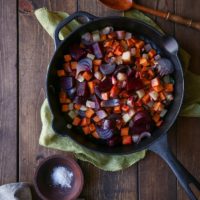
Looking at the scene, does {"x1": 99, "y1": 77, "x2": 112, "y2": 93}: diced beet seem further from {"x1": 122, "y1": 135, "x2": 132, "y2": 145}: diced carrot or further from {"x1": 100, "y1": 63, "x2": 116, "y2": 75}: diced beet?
{"x1": 122, "y1": 135, "x2": 132, "y2": 145}: diced carrot

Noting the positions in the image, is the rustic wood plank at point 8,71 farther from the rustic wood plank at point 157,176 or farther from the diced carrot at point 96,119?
the rustic wood plank at point 157,176

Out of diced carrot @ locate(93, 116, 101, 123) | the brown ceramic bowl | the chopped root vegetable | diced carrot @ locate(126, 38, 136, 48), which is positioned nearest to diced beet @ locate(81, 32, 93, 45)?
the chopped root vegetable

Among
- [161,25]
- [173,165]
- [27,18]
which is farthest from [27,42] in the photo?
[173,165]

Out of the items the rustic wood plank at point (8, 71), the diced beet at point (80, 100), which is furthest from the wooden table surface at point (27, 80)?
the diced beet at point (80, 100)

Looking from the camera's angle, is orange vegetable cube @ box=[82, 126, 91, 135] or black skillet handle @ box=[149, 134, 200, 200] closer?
black skillet handle @ box=[149, 134, 200, 200]

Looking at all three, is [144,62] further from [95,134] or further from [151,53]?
[95,134]

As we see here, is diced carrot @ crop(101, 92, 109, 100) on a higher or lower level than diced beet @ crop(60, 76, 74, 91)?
lower

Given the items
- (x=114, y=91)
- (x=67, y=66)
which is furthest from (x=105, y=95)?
(x=67, y=66)
